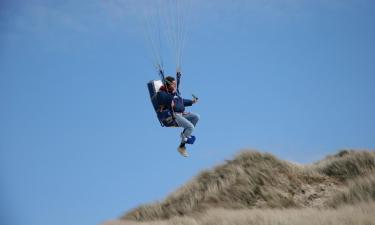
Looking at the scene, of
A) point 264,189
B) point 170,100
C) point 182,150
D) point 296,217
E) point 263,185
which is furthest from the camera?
point 263,185

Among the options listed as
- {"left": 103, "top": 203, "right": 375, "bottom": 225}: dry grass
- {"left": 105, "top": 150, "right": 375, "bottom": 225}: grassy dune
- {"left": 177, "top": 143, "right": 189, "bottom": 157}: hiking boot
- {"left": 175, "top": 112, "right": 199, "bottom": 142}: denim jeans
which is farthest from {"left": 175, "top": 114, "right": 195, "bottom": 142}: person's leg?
{"left": 105, "top": 150, "right": 375, "bottom": 225}: grassy dune

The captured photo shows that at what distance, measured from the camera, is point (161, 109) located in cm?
1975

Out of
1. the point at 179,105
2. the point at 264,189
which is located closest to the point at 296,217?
the point at 179,105

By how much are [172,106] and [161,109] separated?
1.30 ft

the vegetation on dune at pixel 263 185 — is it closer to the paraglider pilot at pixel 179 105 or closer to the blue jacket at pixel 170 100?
the paraglider pilot at pixel 179 105

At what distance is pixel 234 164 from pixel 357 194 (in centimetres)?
712

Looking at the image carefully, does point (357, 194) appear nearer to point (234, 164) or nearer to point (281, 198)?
point (281, 198)

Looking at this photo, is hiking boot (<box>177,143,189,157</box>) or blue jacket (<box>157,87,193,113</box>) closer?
blue jacket (<box>157,87,193,113</box>)

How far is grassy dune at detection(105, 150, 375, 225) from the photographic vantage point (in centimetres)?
2253

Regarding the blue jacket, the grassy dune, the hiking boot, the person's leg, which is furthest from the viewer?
the grassy dune

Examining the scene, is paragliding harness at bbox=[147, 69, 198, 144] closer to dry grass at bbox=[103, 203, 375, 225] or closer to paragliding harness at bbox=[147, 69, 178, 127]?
paragliding harness at bbox=[147, 69, 178, 127]

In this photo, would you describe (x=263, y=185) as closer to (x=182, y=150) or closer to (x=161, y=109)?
(x=182, y=150)

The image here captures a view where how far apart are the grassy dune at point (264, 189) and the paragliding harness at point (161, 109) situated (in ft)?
12.6

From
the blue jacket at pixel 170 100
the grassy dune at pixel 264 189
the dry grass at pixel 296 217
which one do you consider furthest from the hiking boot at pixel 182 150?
the grassy dune at pixel 264 189
